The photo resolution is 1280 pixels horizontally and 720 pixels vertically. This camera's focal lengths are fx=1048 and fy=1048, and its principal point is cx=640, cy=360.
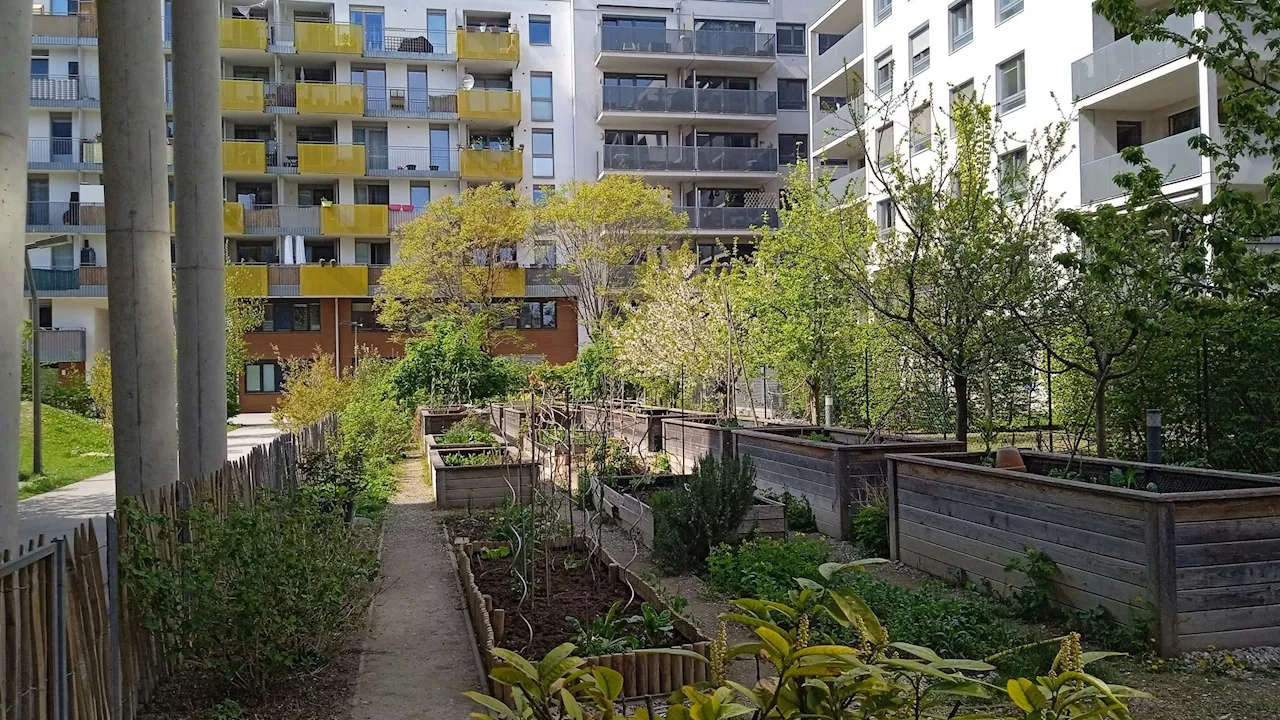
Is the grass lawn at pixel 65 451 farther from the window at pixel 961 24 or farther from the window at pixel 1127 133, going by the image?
the window at pixel 961 24

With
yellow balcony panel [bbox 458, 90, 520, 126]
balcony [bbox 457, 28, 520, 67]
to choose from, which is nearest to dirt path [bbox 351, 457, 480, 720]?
yellow balcony panel [bbox 458, 90, 520, 126]

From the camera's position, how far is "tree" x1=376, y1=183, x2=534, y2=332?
42312 millimetres

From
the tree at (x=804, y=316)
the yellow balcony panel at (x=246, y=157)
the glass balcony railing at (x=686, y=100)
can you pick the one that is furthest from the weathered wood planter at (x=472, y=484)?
the glass balcony railing at (x=686, y=100)

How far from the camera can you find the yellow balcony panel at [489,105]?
47656mm

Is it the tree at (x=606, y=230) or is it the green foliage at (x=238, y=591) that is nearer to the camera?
the green foliage at (x=238, y=591)

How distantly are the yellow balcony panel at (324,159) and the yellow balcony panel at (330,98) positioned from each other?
155 centimetres

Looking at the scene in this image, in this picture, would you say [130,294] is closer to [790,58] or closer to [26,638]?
[26,638]

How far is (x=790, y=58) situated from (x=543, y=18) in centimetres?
1259

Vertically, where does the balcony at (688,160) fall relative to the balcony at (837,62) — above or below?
below

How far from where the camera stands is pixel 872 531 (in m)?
10.5

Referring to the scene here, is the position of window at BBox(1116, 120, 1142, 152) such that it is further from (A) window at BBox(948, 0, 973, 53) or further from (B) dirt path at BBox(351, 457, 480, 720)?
(B) dirt path at BBox(351, 457, 480, 720)

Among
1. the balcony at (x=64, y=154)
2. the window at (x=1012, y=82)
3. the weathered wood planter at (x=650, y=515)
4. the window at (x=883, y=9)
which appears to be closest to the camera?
the weathered wood planter at (x=650, y=515)

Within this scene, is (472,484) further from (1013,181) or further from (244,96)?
(244,96)

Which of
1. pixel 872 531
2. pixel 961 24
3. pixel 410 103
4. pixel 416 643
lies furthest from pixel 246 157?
pixel 416 643
